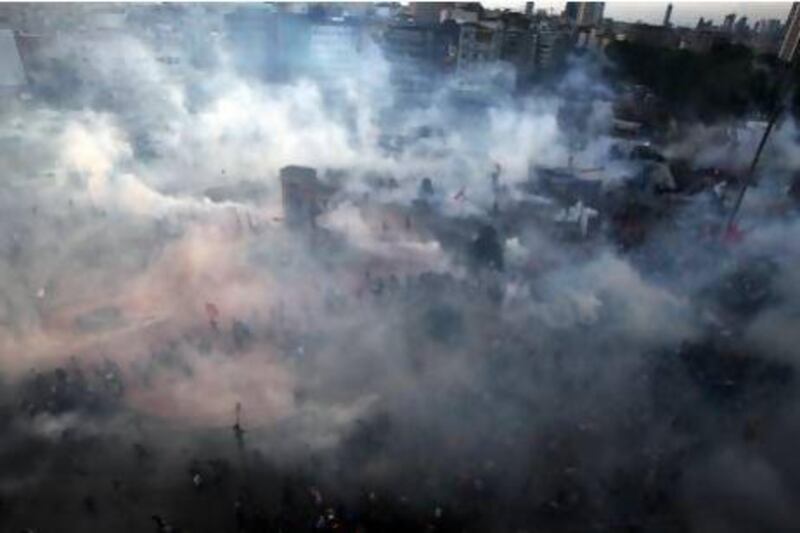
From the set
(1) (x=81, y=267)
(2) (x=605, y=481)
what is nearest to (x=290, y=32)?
(1) (x=81, y=267)

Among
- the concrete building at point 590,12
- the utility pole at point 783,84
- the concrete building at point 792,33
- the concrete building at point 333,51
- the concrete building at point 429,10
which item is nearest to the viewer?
the utility pole at point 783,84

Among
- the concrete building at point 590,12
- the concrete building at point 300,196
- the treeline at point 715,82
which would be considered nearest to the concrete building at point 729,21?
the concrete building at point 590,12

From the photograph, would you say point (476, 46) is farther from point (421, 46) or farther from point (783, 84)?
point (783, 84)

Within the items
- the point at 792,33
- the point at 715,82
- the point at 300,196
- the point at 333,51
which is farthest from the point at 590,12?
the point at 300,196

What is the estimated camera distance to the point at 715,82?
41.9 metres

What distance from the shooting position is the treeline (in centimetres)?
4141

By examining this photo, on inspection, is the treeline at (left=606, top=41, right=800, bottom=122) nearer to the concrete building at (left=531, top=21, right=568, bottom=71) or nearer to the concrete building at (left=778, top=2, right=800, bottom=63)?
the concrete building at (left=778, top=2, right=800, bottom=63)

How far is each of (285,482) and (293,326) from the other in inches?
264

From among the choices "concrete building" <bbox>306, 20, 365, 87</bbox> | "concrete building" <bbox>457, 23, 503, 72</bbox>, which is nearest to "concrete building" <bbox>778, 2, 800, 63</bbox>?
"concrete building" <bbox>457, 23, 503, 72</bbox>

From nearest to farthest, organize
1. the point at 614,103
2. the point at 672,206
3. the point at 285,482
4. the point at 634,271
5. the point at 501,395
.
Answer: the point at 285,482
the point at 501,395
the point at 634,271
the point at 672,206
the point at 614,103

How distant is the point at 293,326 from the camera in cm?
2114

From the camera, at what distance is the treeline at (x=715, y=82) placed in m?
41.4

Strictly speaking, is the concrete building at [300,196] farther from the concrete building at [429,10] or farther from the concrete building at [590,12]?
the concrete building at [590,12]

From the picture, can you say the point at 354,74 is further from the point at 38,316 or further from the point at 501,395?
the point at 501,395
